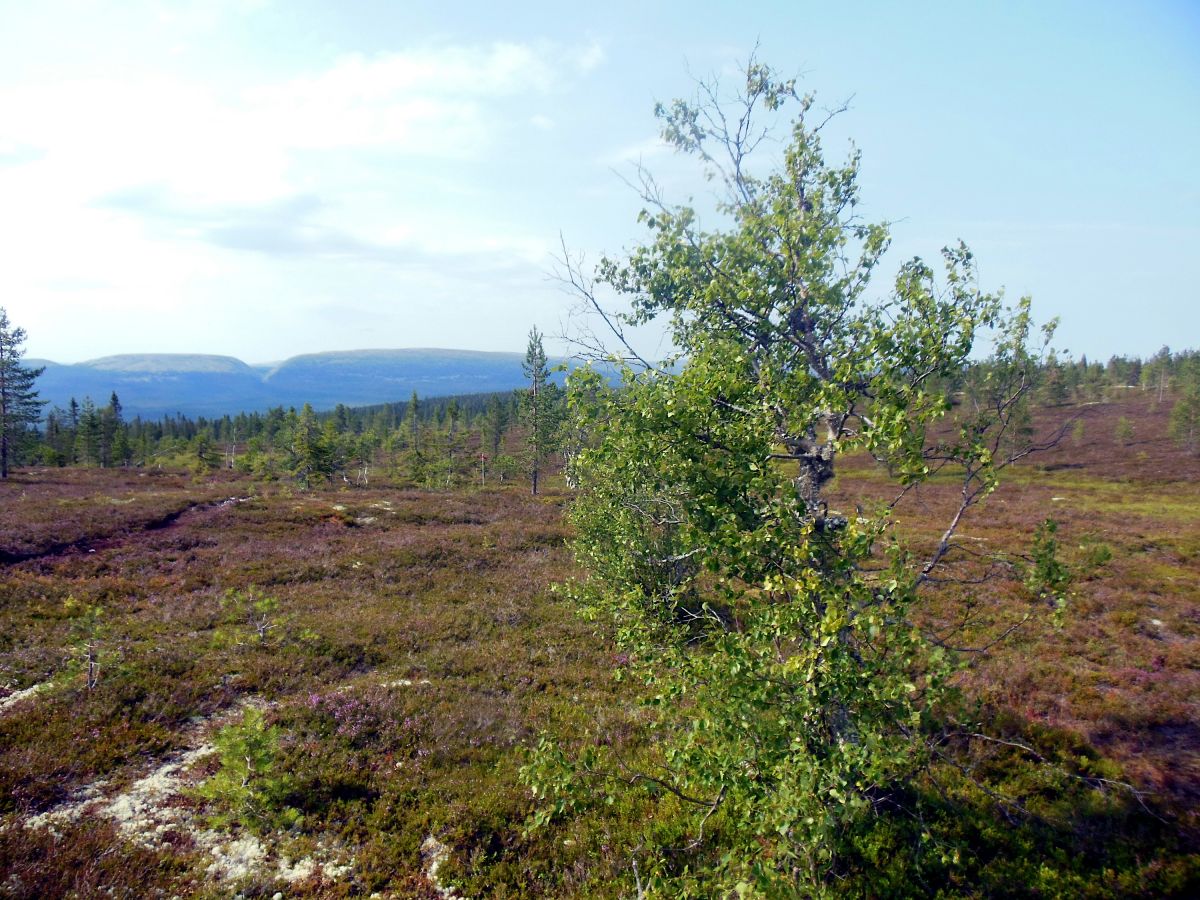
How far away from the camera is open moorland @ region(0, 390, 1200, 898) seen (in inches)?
301

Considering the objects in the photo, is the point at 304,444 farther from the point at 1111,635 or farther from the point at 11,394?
the point at 1111,635

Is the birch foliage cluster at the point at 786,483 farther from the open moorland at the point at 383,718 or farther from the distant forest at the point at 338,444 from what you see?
Answer: the distant forest at the point at 338,444

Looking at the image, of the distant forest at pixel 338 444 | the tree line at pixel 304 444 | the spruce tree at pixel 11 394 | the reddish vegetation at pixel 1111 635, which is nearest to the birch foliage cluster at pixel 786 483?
the reddish vegetation at pixel 1111 635

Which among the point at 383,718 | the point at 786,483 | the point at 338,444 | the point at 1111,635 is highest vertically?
the point at 786,483

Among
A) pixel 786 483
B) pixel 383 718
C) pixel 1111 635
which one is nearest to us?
pixel 786 483

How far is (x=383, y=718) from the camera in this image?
1134cm

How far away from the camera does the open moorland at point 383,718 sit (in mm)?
7633

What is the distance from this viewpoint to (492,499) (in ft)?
144

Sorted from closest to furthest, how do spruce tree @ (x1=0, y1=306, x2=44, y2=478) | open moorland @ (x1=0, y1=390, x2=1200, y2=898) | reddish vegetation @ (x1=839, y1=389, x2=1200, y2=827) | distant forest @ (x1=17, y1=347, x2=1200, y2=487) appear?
open moorland @ (x1=0, y1=390, x2=1200, y2=898) < reddish vegetation @ (x1=839, y1=389, x2=1200, y2=827) < spruce tree @ (x1=0, y1=306, x2=44, y2=478) < distant forest @ (x1=17, y1=347, x2=1200, y2=487)

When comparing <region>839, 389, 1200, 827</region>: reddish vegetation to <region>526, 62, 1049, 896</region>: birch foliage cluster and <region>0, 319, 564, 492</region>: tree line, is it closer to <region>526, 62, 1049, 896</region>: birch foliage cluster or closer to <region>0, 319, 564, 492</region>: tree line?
<region>526, 62, 1049, 896</region>: birch foliage cluster

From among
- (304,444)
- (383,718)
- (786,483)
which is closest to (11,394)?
(304,444)

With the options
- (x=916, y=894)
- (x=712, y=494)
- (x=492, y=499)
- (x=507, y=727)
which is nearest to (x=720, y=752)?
(x=712, y=494)

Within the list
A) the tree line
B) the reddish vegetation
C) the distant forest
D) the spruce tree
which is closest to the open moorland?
the reddish vegetation

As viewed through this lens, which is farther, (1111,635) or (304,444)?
(304,444)
